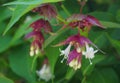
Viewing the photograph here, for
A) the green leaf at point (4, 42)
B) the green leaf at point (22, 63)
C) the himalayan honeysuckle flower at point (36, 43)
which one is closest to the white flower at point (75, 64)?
the himalayan honeysuckle flower at point (36, 43)

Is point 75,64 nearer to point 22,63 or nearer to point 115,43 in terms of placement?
point 115,43

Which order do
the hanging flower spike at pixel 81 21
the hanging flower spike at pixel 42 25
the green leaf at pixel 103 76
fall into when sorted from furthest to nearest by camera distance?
the green leaf at pixel 103 76 < the hanging flower spike at pixel 42 25 < the hanging flower spike at pixel 81 21

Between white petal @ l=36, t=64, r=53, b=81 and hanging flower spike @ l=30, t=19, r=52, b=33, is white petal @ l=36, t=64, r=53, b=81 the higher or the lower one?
the lower one

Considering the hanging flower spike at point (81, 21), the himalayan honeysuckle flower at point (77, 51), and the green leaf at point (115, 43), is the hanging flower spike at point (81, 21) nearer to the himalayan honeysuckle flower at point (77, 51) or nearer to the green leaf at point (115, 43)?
the himalayan honeysuckle flower at point (77, 51)

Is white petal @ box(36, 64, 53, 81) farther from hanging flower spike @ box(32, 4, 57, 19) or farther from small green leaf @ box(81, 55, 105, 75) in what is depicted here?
hanging flower spike @ box(32, 4, 57, 19)

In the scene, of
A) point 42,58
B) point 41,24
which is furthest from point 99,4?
point 41,24

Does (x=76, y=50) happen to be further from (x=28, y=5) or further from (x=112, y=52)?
(x=112, y=52)

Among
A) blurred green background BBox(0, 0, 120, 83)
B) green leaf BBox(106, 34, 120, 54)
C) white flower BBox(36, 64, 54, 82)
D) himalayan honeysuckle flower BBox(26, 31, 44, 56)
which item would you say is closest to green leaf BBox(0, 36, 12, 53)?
blurred green background BBox(0, 0, 120, 83)
